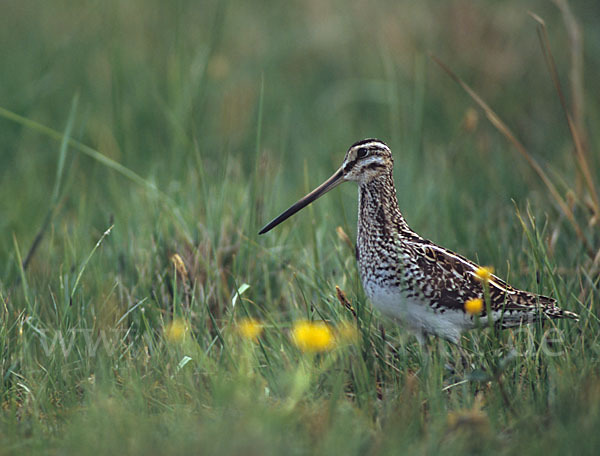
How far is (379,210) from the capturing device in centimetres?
402

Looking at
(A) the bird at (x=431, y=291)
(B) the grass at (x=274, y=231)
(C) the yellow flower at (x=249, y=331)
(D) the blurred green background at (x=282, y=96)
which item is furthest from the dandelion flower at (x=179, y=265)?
(A) the bird at (x=431, y=291)

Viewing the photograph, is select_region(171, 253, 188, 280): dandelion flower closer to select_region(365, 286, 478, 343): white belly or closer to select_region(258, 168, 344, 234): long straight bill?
select_region(258, 168, 344, 234): long straight bill

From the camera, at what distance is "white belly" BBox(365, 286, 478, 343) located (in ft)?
12.1

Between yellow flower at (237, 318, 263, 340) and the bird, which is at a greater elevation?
the bird

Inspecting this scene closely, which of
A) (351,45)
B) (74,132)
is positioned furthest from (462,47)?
(74,132)

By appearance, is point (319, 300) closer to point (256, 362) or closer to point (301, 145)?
point (256, 362)

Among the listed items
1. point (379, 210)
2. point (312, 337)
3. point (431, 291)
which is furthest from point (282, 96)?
point (312, 337)

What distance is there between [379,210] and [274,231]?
1.14 meters

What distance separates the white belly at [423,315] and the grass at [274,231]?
111 millimetres

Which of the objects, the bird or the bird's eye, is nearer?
the bird

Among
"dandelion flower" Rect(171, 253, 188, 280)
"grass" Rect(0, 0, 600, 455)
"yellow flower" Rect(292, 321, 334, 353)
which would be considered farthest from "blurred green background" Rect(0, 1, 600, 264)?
"yellow flower" Rect(292, 321, 334, 353)

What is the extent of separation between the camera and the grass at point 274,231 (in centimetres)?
299

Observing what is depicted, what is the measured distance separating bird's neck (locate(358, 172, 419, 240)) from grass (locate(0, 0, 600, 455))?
13 cm

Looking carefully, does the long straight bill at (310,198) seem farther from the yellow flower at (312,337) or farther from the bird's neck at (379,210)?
the yellow flower at (312,337)
